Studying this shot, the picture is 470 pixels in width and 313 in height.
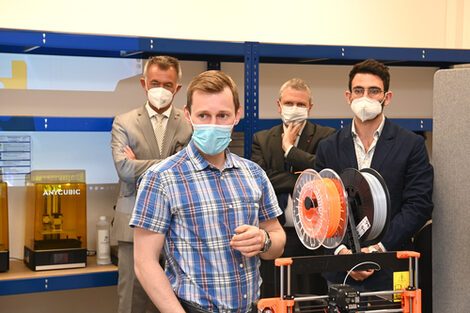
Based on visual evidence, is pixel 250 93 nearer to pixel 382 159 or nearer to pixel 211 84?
pixel 382 159

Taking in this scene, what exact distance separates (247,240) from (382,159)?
109 cm

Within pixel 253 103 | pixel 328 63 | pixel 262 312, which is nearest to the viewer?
pixel 262 312

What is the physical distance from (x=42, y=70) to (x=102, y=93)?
1.30ft

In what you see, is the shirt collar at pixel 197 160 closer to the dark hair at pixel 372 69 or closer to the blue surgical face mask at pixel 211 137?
the blue surgical face mask at pixel 211 137

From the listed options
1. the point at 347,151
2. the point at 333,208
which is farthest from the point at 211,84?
the point at 347,151

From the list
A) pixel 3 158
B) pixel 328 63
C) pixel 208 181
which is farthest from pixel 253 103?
pixel 208 181

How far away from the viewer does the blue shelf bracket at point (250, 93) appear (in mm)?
3584

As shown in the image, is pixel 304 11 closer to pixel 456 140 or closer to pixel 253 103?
pixel 253 103

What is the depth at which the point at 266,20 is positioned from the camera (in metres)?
4.37

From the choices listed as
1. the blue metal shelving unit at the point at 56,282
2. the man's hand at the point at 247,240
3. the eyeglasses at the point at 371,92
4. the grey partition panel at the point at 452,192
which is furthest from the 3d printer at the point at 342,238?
the blue metal shelving unit at the point at 56,282

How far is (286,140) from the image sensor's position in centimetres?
335

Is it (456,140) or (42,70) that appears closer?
(456,140)

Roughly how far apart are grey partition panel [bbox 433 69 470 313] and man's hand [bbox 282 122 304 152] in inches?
42.6

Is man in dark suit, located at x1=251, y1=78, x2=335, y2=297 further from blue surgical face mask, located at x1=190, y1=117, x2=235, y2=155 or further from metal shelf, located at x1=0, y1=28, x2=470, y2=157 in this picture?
blue surgical face mask, located at x1=190, y1=117, x2=235, y2=155
